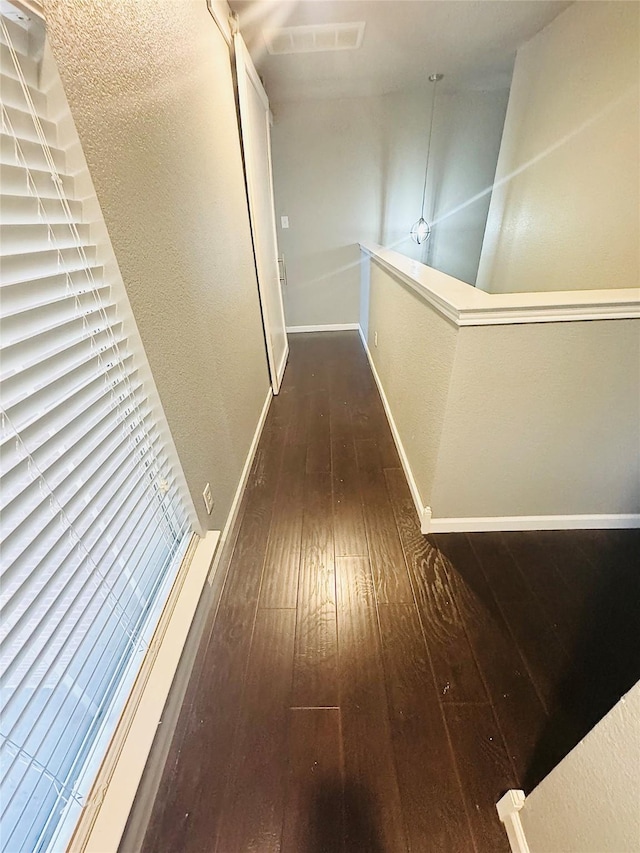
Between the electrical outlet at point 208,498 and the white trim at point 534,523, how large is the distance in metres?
0.95

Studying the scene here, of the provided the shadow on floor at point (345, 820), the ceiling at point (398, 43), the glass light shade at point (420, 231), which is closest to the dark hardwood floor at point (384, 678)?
the shadow on floor at point (345, 820)

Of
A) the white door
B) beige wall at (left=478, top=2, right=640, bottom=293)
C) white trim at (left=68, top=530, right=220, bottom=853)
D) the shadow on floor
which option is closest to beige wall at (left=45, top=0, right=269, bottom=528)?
the white door

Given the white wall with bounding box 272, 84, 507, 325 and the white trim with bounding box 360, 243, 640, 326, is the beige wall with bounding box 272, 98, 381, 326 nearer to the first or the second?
the white wall with bounding box 272, 84, 507, 325

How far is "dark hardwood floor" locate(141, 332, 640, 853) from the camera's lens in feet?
2.92

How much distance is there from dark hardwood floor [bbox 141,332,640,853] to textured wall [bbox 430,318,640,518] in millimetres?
187

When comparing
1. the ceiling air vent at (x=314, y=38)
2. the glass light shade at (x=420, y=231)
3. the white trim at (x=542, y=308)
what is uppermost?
the ceiling air vent at (x=314, y=38)

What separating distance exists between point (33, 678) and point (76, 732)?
0.80 feet

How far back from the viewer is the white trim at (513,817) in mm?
800

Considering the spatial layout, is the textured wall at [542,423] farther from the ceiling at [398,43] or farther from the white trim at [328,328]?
the white trim at [328,328]

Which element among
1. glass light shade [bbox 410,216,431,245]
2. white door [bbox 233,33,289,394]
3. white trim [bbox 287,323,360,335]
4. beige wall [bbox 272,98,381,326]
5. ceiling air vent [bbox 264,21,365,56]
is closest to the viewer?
white door [bbox 233,33,289,394]

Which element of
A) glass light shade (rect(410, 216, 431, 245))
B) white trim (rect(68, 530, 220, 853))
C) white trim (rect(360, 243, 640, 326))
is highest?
glass light shade (rect(410, 216, 431, 245))

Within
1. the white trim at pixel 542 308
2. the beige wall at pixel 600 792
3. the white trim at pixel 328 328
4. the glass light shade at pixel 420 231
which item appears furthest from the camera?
the white trim at pixel 328 328

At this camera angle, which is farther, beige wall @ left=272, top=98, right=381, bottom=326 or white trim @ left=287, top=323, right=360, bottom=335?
white trim @ left=287, top=323, right=360, bottom=335

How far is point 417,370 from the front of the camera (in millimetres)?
1693
